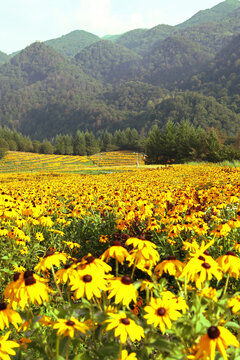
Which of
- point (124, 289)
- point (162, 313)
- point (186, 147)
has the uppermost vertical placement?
point (186, 147)

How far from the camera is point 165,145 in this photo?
61.6 metres

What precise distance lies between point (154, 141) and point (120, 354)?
220 ft

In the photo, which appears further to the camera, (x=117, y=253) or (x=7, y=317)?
(x=117, y=253)

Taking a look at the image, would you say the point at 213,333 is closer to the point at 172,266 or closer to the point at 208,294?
the point at 208,294

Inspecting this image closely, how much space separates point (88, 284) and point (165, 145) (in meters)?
61.1

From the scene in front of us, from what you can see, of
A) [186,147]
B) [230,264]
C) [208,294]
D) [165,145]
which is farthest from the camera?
[165,145]

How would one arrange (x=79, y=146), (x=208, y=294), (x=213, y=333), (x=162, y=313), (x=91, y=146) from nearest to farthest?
1. (x=213, y=333)
2. (x=162, y=313)
3. (x=208, y=294)
4. (x=79, y=146)
5. (x=91, y=146)

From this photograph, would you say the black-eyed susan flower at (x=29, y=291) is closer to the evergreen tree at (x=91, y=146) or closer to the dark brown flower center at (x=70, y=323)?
the dark brown flower center at (x=70, y=323)

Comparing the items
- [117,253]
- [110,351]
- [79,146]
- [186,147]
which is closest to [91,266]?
[117,253]

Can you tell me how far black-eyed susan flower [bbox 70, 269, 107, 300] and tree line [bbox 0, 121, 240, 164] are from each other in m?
39.7

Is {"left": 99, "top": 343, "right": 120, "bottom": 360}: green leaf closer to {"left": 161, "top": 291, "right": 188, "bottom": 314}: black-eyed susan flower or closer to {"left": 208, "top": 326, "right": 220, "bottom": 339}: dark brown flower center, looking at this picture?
{"left": 161, "top": 291, "right": 188, "bottom": 314}: black-eyed susan flower

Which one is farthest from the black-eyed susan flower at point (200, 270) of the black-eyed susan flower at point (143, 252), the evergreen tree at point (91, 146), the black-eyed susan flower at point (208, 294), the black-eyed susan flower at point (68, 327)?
the evergreen tree at point (91, 146)

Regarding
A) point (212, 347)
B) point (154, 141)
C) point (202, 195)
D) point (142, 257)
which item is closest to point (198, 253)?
point (142, 257)

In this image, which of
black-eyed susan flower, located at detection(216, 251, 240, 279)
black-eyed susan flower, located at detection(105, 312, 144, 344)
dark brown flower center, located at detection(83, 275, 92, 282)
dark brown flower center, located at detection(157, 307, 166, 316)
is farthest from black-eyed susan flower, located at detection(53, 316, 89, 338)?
black-eyed susan flower, located at detection(216, 251, 240, 279)
